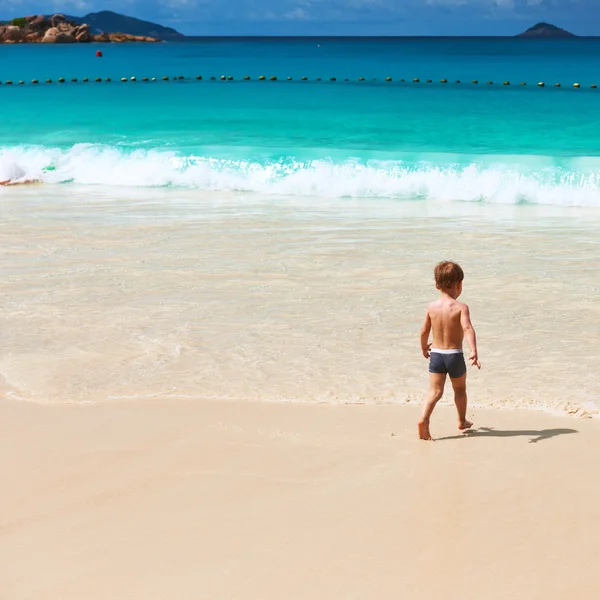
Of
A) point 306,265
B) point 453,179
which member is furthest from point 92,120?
point 306,265

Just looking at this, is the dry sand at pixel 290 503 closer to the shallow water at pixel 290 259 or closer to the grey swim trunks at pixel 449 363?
the grey swim trunks at pixel 449 363

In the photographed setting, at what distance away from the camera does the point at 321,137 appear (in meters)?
25.2

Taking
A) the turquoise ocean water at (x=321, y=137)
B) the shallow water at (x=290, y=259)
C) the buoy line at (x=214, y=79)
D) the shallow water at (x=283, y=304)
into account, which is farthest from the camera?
the buoy line at (x=214, y=79)

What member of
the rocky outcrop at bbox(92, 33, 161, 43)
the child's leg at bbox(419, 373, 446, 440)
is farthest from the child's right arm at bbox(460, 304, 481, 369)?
the rocky outcrop at bbox(92, 33, 161, 43)

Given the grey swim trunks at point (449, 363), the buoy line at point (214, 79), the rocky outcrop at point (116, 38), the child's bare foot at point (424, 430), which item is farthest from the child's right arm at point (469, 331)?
the rocky outcrop at point (116, 38)

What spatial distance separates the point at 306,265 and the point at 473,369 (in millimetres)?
3564

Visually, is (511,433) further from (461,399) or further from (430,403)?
(430,403)

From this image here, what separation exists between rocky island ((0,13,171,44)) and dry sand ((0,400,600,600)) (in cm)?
16049

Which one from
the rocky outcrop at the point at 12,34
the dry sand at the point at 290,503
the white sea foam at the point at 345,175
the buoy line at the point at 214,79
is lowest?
the dry sand at the point at 290,503

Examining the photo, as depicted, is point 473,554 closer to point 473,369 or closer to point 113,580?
point 113,580

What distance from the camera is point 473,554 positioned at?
3.68 metres

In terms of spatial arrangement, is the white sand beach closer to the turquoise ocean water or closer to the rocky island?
the turquoise ocean water

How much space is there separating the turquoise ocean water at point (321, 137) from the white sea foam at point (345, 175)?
4 cm

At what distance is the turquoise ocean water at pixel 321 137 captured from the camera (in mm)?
17078
